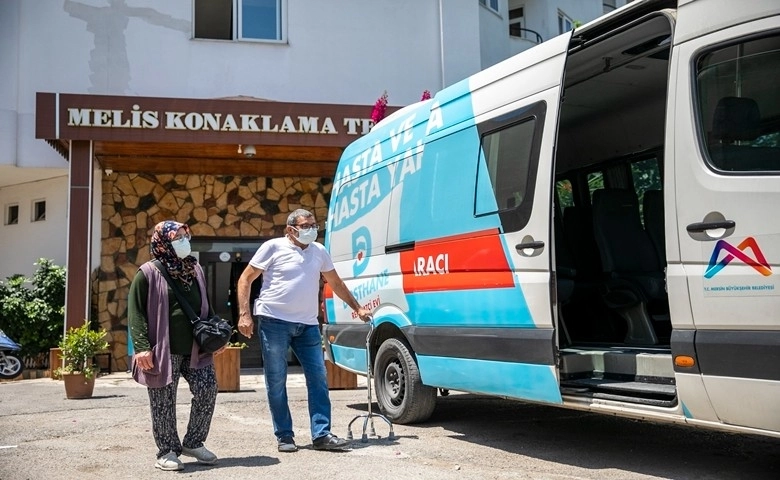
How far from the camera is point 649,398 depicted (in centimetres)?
511

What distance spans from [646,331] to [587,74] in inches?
83.4

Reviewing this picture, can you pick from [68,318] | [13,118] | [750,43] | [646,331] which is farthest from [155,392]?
[13,118]

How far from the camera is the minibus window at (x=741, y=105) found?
4.42 metres

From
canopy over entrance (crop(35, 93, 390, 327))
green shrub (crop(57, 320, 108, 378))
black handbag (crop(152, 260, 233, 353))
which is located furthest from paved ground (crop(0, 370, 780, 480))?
canopy over entrance (crop(35, 93, 390, 327))

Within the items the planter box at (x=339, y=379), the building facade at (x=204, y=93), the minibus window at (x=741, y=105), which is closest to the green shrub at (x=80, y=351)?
the planter box at (x=339, y=379)

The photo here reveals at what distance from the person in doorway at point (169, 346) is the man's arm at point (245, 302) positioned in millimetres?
291

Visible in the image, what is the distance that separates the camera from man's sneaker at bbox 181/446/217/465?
19.0ft

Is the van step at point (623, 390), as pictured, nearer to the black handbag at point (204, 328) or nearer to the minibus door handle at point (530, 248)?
the minibus door handle at point (530, 248)

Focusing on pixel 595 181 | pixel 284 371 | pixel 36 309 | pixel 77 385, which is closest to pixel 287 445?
pixel 284 371

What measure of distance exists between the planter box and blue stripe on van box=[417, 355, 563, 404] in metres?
4.25

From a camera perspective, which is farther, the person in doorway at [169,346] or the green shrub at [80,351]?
the green shrub at [80,351]

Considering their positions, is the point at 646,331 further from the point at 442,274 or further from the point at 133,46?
the point at 133,46

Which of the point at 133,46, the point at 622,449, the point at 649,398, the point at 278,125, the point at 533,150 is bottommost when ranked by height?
the point at 622,449

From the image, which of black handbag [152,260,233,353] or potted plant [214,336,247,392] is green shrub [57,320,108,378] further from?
black handbag [152,260,233,353]
